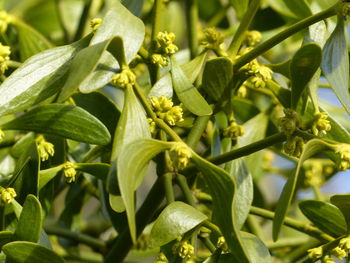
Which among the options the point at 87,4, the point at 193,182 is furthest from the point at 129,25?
the point at 87,4

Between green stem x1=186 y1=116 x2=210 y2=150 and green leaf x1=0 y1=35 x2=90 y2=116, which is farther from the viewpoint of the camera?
green stem x1=186 y1=116 x2=210 y2=150

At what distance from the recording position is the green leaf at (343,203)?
2.05ft

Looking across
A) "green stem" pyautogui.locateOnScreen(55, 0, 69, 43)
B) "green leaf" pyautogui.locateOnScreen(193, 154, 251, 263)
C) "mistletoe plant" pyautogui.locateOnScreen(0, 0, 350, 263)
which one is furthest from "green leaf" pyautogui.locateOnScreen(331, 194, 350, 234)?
"green stem" pyautogui.locateOnScreen(55, 0, 69, 43)

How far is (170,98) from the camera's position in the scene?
69 centimetres

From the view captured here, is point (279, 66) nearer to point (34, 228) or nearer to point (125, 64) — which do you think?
point (125, 64)

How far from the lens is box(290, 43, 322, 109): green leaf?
1.95 ft

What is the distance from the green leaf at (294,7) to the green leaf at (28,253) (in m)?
0.40

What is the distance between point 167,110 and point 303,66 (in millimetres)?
135

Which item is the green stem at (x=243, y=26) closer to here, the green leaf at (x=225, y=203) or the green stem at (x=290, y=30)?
the green stem at (x=290, y=30)

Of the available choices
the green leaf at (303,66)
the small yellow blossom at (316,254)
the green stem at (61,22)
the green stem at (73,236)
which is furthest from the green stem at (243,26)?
the green stem at (61,22)

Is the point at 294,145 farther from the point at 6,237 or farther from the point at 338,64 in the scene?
the point at 6,237

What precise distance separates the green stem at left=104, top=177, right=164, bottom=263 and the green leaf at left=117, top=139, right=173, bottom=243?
0.15 meters

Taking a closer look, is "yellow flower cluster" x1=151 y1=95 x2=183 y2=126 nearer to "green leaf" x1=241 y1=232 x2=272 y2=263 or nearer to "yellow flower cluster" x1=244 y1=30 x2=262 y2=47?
"green leaf" x1=241 y1=232 x2=272 y2=263

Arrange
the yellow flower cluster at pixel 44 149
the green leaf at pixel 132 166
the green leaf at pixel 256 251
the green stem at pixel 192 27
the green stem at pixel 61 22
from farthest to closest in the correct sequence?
the green stem at pixel 61 22, the green stem at pixel 192 27, the yellow flower cluster at pixel 44 149, the green leaf at pixel 256 251, the green leaf at pixel 132 166
